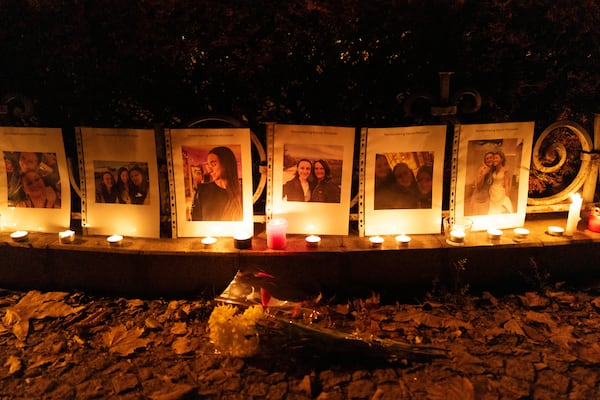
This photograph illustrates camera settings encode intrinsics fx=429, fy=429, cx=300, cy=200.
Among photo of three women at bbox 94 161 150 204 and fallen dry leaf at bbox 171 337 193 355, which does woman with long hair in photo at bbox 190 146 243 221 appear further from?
fallen dry leaf at bbox 171 337 193 355

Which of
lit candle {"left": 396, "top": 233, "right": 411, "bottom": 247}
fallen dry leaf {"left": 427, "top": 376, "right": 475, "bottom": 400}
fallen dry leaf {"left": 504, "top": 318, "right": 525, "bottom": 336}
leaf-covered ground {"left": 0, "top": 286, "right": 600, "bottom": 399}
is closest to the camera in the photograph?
fallen dry leaf {"left": 427, "top": 376, "right": 475, "bottom": 400}

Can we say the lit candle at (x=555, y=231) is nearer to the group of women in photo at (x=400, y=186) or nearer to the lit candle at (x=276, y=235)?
the group of women in photo at (x=400, y=186)

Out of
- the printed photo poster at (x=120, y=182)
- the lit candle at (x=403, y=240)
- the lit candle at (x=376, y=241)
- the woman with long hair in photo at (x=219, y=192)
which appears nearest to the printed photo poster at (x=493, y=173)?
the lit candle at (x=403, y=240)

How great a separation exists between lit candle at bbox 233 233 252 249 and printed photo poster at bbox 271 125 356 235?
36 cm

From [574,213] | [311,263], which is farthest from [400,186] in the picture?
[574,213]

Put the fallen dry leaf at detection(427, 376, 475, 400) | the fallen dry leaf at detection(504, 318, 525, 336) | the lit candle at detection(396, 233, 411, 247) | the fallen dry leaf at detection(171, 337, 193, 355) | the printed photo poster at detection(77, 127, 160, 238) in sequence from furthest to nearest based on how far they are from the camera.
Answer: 1. the printed photo poster at detection(77, 127, 160, 238)
2. the lit candle at detection(396, 233, 411, 247)
3. the fallen dry leaf at detection(504, 318, 525, 336)
4. the fallen dry leaf at detection(171, 337, 193, 355)
5. the fallen dry leaf at detection(427, 376, 475, 400)

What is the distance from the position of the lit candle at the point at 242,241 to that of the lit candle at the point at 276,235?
0.58 feet

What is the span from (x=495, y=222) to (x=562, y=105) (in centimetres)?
168

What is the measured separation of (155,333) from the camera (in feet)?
11.4

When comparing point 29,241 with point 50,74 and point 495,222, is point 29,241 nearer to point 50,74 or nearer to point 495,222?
point 50,74

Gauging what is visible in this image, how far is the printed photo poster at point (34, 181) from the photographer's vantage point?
413 centimetres

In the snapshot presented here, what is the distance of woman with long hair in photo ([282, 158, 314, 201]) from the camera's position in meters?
3.91

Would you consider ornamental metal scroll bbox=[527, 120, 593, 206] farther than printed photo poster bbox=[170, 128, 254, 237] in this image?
Yes

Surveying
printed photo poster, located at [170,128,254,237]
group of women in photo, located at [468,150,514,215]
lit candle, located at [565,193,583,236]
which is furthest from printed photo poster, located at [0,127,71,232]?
lit candle, located at [565,193,583,236]
